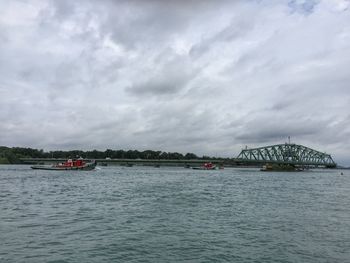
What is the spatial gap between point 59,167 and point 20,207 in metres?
141

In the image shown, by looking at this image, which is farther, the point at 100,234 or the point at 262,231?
the point at 262,231

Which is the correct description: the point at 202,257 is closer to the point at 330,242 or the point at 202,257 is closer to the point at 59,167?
the point at 330,242

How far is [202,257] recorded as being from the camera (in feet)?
67.9

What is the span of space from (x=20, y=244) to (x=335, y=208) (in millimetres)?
32649

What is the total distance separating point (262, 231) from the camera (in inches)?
1106

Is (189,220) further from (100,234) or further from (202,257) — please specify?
(202,257)

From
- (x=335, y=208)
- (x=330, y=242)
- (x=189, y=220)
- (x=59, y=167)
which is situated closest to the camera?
(x=330, y=242)

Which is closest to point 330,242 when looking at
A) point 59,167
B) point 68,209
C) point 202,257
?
point 202,257

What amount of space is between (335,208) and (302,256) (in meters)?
24.4

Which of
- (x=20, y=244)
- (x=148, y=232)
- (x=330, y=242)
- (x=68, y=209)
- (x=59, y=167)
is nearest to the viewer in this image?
(x=20, y=244)

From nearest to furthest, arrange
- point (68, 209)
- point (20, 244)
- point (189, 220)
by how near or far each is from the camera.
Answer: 1. point (20, 244)
2. point (189, 220)
3. point (68, 209)

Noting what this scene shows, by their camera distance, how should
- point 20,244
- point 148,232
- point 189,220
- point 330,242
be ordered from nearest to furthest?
point 20,244, point 330,242, point 148,232, point 189,220

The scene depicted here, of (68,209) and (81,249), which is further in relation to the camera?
(68,209)

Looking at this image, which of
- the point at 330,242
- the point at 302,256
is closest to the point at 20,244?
the point at 302,256
